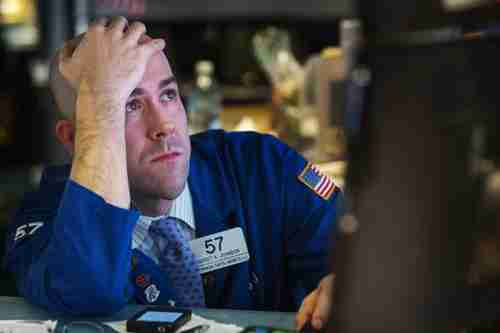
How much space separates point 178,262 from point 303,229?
0.88 feet

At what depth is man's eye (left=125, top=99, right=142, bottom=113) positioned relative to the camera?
1559mm

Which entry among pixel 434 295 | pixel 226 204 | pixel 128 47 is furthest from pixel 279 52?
pixel 434 295

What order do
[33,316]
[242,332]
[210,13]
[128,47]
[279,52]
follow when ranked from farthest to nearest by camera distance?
[210,13]
[279,52]
[128,47]
[33,316]
[242,332]

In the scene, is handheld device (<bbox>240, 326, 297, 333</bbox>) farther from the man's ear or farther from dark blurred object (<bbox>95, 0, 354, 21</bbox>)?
dark blurred object (<bbox>95, 0, 354, 21</bbox>)

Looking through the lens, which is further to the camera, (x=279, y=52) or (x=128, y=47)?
(x=279, y=52)

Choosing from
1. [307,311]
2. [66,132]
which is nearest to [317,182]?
[66,132]

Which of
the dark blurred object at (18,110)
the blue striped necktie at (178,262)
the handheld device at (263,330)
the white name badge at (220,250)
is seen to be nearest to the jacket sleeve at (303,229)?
the white name badge at (220,250)

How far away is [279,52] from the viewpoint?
3.99 metres

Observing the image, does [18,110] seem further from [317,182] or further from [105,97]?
[105,97]

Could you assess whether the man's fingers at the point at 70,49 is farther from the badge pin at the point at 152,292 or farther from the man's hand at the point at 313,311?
the man's hand at the point at 313,311

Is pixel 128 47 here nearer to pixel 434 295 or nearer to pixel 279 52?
pixel 434 295

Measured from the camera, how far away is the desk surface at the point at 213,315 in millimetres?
1197

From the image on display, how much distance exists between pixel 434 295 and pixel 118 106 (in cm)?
80

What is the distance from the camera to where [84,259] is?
1.31 m
